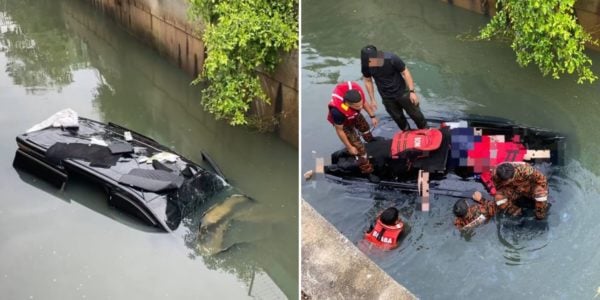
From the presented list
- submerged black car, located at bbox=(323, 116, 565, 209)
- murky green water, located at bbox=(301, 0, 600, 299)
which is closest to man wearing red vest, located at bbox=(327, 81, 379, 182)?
submerged black car, located at bbox=(323, 116, 565, 209)

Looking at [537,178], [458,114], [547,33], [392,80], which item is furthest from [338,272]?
[547,33]

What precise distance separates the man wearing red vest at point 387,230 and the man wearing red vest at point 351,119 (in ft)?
3.06

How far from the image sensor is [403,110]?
23.7 ft

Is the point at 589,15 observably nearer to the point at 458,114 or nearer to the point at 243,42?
the point at 458,114

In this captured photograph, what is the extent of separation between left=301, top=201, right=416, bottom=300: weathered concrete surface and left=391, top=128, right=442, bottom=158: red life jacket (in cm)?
141

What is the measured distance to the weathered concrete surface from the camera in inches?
191

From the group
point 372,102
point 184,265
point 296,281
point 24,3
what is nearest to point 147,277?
point 184,265

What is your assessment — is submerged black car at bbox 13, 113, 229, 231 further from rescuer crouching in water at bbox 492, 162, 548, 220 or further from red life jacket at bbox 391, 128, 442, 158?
rescuer crouching in water at bbox 492, 162, 548, 220

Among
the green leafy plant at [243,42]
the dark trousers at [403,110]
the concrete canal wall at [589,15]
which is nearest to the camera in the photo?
the dark trousers at [403,110]

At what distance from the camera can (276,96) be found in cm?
820

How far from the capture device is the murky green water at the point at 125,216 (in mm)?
6227

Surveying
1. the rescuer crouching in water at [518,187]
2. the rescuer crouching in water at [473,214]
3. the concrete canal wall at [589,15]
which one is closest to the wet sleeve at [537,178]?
the rescuer crouching in water at [518,187]

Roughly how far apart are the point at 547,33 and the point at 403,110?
2.21 meters

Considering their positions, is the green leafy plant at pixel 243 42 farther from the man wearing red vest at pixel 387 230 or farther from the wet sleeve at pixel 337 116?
the man wearing red vest at pixel 387 230
